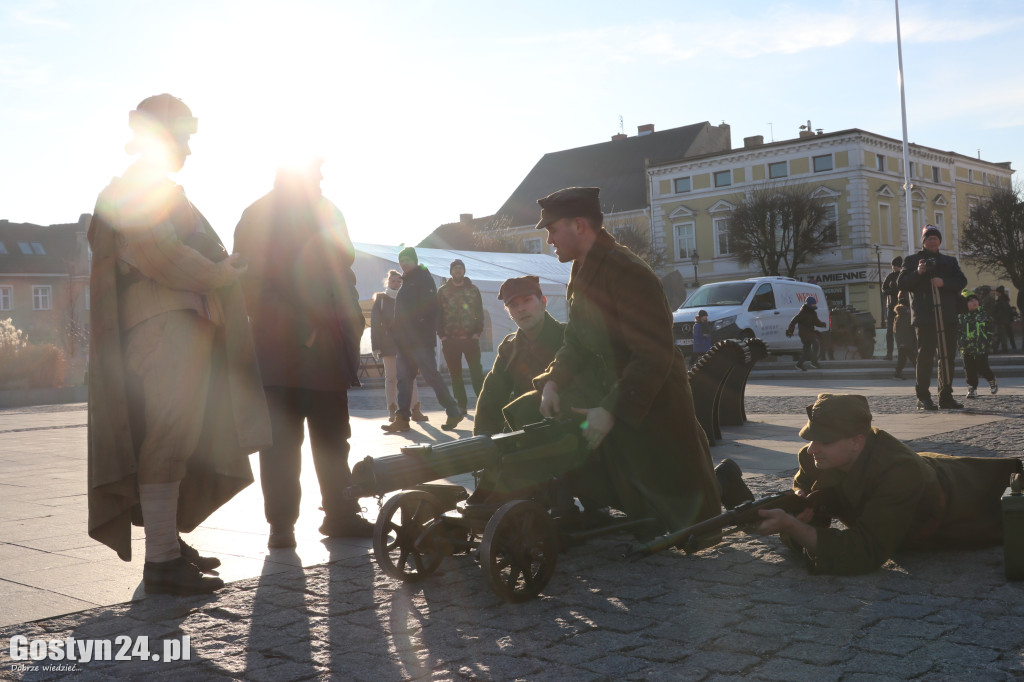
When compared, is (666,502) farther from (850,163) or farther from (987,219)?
(850,163)

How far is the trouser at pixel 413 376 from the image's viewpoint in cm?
1101

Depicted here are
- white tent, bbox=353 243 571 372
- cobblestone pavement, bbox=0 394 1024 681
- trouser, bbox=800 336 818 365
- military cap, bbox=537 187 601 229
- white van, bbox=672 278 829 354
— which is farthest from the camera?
white tent, bbox=353 243 571 372

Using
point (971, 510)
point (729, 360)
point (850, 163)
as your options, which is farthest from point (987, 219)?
point (971, 510)

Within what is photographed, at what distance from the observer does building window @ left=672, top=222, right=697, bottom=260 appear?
59.9m

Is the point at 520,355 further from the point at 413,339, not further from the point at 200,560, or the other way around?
the point at 413,339

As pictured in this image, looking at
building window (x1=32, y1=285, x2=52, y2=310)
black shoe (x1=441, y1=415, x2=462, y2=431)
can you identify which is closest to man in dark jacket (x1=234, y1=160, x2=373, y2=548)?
black shoe (x1=441, y1=415, x2=462, y2=431)

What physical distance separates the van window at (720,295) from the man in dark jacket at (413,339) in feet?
47.9

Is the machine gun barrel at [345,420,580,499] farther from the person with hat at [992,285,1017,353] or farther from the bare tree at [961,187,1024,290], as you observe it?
the bare tree at [961,187,1024,290]

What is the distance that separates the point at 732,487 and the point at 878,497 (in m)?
0.76

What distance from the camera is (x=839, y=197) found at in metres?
54.4

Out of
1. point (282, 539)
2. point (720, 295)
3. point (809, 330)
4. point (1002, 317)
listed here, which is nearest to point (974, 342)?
point (282, 539)

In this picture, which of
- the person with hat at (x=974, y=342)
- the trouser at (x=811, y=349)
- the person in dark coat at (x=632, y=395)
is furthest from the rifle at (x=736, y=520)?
the trouser at (x=811, y=349)

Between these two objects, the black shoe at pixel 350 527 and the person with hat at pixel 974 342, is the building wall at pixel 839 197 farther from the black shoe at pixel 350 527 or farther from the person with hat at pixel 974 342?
the black shoe at pixel 350 527

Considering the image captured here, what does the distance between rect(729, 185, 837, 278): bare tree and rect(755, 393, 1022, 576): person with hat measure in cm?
4927
